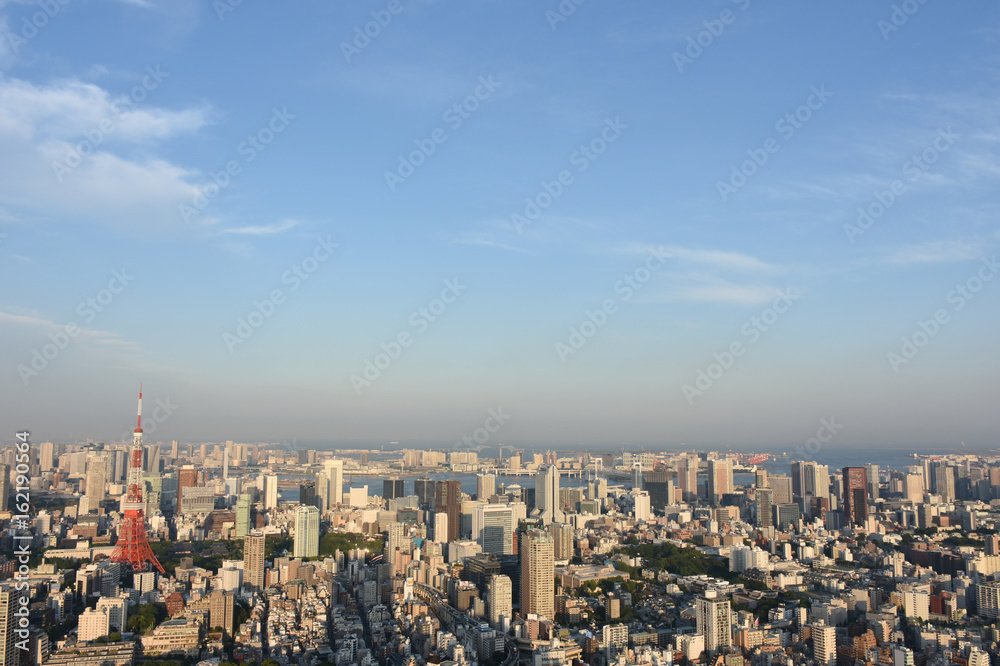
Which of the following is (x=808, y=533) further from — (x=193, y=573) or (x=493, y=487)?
(x=193, y=573)

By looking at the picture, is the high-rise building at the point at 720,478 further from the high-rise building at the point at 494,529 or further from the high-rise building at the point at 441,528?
the high-rise building at the point at 441,528

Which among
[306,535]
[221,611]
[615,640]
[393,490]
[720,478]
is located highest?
[720,478]

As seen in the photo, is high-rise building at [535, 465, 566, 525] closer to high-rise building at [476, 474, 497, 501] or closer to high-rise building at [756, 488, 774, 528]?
high-rise building at [476, 474, 497, 501]

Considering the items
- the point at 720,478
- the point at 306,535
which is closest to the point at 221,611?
the point at 306,535

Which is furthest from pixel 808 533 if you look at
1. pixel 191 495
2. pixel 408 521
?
pixel 191 495

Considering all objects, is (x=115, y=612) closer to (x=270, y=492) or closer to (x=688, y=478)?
(x=270, y=492)

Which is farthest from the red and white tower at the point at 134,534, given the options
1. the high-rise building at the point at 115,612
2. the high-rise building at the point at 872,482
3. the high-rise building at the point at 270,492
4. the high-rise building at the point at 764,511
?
the high-rise building at the point at 872,482
